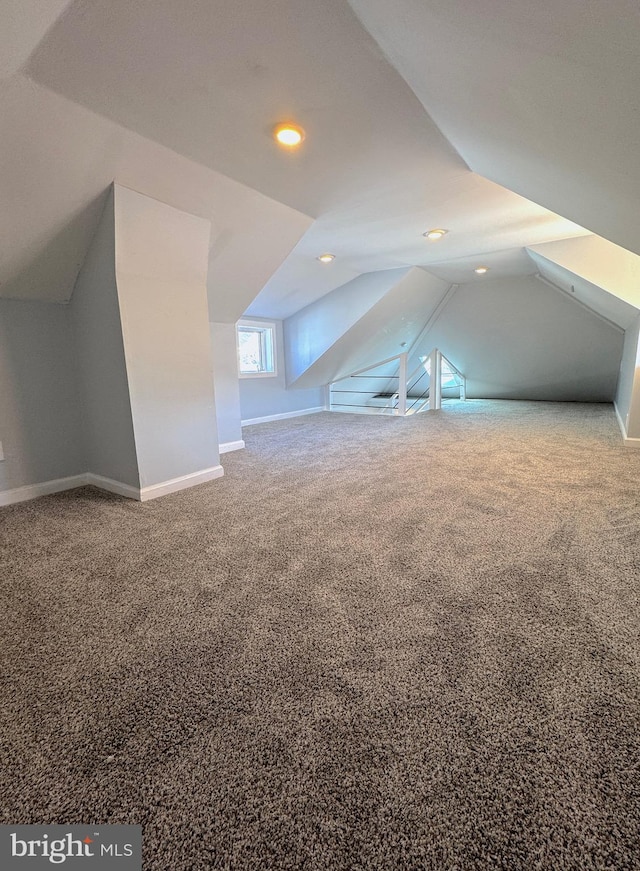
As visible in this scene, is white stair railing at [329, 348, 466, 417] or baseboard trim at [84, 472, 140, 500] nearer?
baseboard trim at [84, 472, 140, 500]

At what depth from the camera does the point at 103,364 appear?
269 centimetres

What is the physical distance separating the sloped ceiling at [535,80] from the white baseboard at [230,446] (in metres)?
3.17

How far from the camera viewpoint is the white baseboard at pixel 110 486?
269cm

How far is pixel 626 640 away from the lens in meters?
1.25

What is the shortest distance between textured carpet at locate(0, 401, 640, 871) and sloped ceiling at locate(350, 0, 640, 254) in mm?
1682

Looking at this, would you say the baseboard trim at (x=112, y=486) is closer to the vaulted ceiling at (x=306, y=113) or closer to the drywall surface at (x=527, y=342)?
the vaulted ceiling at (x=306, y=113)

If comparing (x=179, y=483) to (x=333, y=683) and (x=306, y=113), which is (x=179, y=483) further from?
(x=306, y=113)

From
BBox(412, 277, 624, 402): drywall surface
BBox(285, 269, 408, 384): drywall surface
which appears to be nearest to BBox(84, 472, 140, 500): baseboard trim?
BBox(285, 269, 408, 384): drywall surface

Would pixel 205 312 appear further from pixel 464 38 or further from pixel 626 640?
pixel 626 640

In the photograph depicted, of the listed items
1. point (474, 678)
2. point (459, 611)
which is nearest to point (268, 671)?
point (474, 678)

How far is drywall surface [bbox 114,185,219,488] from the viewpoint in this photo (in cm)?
244

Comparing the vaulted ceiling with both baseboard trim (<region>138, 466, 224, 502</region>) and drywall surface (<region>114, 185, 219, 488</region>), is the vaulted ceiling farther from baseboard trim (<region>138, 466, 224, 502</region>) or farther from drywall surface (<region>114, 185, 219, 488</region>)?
baseboard trim (<region>138, 466, 224, 502</region>)

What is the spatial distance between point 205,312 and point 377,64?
6.20 ft

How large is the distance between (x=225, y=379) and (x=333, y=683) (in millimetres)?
3364
